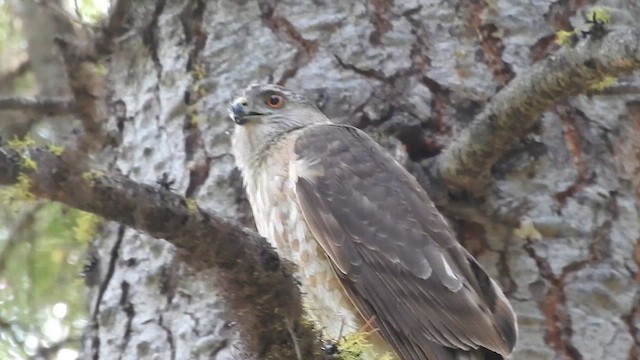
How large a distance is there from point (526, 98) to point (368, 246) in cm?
75

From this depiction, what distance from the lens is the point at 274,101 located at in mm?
4234

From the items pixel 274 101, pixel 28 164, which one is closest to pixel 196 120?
pixel 274 101

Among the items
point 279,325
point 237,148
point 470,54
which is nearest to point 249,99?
point 237,148

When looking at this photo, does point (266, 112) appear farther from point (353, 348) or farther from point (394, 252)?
point (353, 348)

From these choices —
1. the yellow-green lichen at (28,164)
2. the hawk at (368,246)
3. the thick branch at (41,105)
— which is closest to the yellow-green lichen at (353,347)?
the hawk at (368,246)

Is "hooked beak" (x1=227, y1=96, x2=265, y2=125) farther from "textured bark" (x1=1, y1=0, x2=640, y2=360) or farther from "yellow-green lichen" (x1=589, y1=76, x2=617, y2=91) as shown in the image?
"yellow-green lichen" (x1=589, y1=76, x2=617, y2=91)

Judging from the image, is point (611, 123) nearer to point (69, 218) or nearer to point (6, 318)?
point (69, 218)

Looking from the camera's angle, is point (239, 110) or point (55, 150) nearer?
point (55, 150)

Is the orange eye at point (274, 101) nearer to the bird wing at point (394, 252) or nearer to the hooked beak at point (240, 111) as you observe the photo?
the hooked beak at point (240, 111)

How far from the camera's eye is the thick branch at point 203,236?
221 centimetres

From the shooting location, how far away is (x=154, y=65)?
4422 millimetres

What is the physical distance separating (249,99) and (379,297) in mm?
1129

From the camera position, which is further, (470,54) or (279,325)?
(470,54)

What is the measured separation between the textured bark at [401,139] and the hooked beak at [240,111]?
106 mm
